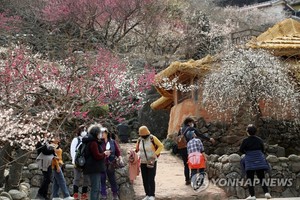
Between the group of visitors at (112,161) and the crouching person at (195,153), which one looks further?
the crouching person at (195,153)

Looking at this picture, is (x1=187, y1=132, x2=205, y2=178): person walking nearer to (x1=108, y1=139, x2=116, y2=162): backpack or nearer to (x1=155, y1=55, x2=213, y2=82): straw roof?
(x1=108, y1=139, x2=116, y2=162): backpack

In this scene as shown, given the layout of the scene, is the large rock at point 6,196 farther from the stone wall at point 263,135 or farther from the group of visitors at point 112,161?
the stone wall at point 263,135

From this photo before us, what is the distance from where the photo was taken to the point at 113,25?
98.3 feet

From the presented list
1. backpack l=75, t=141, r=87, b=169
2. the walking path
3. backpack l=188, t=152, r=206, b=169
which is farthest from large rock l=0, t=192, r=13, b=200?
backpack l=188, t=152, r=206, b=169

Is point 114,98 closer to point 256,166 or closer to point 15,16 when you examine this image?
point 256,166

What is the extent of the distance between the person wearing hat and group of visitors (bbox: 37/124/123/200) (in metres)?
0.62

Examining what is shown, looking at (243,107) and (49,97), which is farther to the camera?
(243,107)

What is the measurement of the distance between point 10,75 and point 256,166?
6841 mm

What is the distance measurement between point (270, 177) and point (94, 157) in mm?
5036

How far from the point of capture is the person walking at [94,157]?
8.10 meters

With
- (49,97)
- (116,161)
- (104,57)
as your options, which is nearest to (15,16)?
(104,57)

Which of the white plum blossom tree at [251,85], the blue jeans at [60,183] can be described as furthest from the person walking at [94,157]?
the white plum blossom tree at [251,85]

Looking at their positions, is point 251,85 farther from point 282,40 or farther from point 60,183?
point 60,183

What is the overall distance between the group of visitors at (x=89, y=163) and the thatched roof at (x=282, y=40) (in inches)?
300
